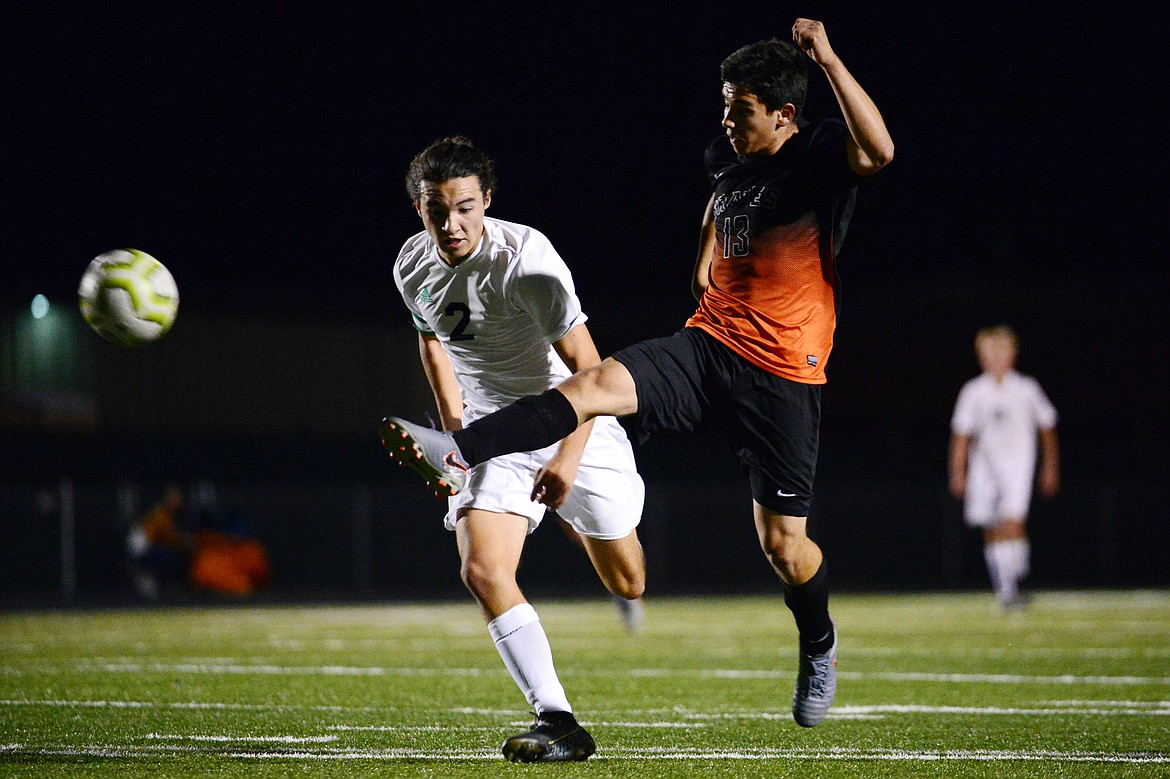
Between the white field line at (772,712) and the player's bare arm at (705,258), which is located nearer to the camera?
the player's bare arm at (705,258)

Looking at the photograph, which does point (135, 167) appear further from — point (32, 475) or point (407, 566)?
point (407, 566)

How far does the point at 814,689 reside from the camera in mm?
6250

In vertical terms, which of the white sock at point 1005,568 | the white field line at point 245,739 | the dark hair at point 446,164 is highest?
the dark hair at point 446,164

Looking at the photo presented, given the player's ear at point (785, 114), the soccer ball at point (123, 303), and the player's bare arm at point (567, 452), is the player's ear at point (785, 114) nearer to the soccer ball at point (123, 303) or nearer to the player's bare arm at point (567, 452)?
the player's bare arm at point (567, 452)

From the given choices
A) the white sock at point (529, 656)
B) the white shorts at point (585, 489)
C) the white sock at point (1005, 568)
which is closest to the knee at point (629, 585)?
the white shorts at point (585, 489)

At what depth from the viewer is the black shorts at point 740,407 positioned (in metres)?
5.58

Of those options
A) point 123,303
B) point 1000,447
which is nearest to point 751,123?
point 123,303

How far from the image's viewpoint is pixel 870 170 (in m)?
5.75

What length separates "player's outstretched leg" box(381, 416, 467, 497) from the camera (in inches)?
193

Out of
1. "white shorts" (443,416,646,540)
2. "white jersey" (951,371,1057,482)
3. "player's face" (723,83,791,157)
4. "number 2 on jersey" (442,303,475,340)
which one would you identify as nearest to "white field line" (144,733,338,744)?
"white shorts" (443,416,646,540)

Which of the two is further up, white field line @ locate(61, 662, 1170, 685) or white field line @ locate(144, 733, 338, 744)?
white field line @ locate(144, 733, 338, 744)

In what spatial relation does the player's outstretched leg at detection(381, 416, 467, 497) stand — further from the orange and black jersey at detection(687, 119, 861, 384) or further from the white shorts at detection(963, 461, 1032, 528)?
the white shorts at detection(963, 461, 1032, 528)

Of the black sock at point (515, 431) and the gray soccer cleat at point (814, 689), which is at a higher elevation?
the black sock at point (515, 431)

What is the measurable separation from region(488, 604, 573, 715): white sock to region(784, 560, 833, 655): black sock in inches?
46.7
